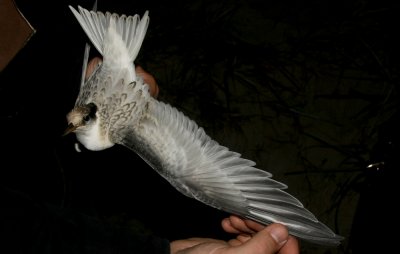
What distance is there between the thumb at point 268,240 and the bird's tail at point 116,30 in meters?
0.77

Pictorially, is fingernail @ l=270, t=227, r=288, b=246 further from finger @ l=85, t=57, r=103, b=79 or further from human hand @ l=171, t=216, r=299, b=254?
finger @ l=85, t=57, r=103, b=79

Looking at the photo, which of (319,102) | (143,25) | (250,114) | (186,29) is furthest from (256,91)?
(143,25)

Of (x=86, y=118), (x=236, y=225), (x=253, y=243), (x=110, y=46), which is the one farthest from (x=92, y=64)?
(x=253, y=243)

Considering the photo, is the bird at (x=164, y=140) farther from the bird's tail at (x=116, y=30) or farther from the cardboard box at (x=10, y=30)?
the cardboard box at (x=10, y=30)

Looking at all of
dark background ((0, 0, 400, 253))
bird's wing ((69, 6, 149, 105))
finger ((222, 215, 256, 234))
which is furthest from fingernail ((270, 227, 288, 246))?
dark background ((0, 0, 400, 253))

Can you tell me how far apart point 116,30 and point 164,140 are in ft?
1.57

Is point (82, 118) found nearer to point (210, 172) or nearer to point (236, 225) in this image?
point (210, 172)

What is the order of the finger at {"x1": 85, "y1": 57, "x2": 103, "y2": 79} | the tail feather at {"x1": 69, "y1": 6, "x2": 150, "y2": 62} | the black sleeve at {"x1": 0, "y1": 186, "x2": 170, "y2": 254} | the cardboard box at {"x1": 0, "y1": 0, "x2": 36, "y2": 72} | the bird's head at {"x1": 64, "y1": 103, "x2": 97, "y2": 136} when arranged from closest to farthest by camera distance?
the black sleeve at {"x1": 0, "y1": 186, "x2": 170, "y2": 254} → the cardboard box at {"x1": 0, "y1": 0, "x2": 36, "y2": 72} → the bird's head at {"x1": 64, "y1": 103, "x2": 97, "y2": 136} → the tail feather at {"x1": 69, "y1": 6, "x2": 150, "y2": 62} → the finger at {"x1": 85, "y1": 57, "x2": 103, "y2": 79}

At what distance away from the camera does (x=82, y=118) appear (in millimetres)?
1367

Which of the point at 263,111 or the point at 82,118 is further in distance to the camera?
the point at 263,111

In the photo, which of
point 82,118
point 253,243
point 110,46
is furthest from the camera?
point 110,46

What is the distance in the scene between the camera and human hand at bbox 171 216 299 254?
106 centimetres

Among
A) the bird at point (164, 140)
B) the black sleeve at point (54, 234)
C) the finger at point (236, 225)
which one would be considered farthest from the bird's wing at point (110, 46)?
the finger at point (236, 225)

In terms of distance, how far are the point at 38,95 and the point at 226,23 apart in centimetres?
165
